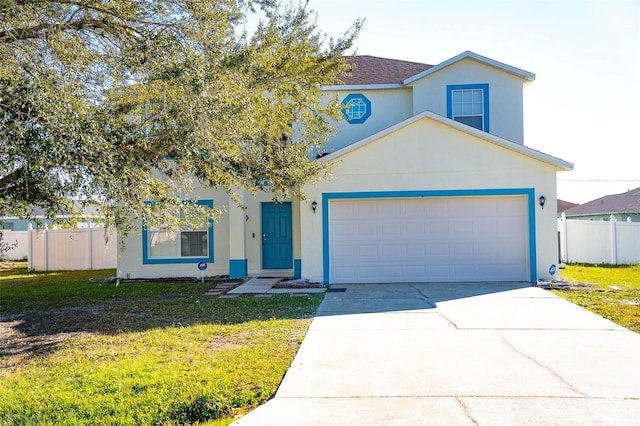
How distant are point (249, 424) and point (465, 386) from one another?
2.28 meters

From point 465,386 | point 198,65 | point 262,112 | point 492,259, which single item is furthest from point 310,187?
point 465,386

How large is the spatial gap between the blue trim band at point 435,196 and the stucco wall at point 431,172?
101 mm

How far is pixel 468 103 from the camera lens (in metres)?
15.8

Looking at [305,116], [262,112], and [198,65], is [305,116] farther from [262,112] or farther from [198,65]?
[198,65]

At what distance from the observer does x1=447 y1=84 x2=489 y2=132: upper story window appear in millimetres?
15609

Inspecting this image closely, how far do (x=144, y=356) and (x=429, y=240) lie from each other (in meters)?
8.46

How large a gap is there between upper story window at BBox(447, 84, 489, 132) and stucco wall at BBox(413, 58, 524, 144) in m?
0.13

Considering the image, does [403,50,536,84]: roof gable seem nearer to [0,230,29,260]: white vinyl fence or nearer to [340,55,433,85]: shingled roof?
[340,55,433,85]: shingled roof

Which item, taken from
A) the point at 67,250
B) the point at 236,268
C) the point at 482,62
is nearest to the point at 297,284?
the point at 236,268

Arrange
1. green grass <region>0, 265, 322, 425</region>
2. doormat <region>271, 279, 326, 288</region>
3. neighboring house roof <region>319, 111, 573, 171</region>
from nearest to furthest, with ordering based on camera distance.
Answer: green grass <region>0, 265, 322, 425</region>
neighboring house roof <region>319, 111, 573, 171</region>
doormat <region>271, 279, 326, 288</region>

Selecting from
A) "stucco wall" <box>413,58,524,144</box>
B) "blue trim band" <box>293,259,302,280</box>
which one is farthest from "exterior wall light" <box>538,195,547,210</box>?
"blue trim band" <box>293,259,302,280</box>

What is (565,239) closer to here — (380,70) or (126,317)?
(380,70)

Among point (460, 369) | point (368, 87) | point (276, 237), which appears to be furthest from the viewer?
point (368, 87)

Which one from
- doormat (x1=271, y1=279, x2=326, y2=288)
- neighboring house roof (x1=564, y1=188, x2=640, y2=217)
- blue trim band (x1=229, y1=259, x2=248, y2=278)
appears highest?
neighboring house roof (x1=564, y1=188, x2=640, y2=217)
